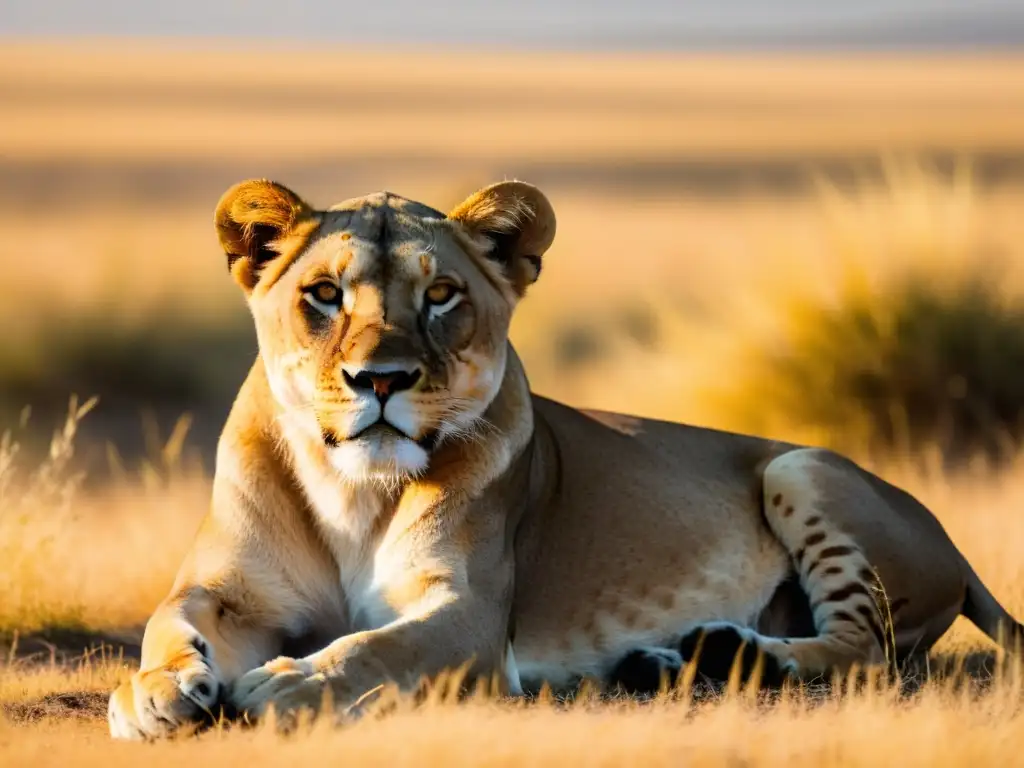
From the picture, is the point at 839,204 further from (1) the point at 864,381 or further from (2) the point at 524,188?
(2) the point at 524,188

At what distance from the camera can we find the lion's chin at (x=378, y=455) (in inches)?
202

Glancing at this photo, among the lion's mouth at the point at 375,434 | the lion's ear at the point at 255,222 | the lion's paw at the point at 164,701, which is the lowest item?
the lion's paw at the point at 164,701

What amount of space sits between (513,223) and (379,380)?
34.4 inches

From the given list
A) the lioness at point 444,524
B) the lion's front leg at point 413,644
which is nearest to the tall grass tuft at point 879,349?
the lioness at point 444,524

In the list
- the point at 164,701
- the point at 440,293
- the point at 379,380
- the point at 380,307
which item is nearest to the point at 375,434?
the point at 379,380

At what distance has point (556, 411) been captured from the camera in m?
6.45

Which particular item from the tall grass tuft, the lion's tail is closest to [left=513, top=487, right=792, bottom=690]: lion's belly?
the lion's tail

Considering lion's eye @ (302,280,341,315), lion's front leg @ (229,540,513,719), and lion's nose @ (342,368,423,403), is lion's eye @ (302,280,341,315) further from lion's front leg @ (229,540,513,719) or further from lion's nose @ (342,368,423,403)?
lion's front leg @ (229,540,513,719)

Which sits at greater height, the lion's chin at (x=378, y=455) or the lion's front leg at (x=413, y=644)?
the lion's chin at (x=378, y=455)

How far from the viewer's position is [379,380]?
198 inches

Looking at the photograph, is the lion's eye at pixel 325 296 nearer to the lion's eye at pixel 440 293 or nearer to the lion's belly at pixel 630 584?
the lion's eye at pixel 440 293

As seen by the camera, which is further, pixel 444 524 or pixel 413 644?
pixel 444 524

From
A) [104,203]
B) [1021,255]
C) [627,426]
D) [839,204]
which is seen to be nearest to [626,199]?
[104,203]

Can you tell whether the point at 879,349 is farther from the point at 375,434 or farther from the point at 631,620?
the point at 375,434
